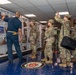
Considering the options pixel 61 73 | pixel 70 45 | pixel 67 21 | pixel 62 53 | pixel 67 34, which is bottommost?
pixel 61 73

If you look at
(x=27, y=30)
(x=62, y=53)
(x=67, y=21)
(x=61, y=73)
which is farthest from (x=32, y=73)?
(x=27, y=30)

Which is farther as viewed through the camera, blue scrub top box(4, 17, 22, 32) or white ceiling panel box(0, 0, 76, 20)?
white ceiling panel box(0, 0, 76, 20)

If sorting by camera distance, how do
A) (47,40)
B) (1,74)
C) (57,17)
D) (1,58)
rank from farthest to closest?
(1,58)
(47,40)
(57,17)
(1,74)

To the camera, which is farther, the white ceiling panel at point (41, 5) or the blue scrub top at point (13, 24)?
the white ceiling panel at point (41, 5)

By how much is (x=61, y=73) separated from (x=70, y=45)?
83 centimetres

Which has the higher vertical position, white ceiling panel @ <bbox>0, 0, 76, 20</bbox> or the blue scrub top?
white ceiling panel @ <bbox>0, 0, 76, 20</bbox>

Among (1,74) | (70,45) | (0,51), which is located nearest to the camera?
(1,74)

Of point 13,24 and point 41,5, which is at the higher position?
point 41,5

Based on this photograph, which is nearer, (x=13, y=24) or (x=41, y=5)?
(x=13, y=24)

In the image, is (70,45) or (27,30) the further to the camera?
(27,30)

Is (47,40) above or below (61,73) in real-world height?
above

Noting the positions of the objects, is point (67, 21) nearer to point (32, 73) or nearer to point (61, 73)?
point (61, 73)

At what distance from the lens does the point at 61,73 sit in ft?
12.6

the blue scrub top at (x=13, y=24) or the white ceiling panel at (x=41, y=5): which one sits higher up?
the white ceiling panel at (x=41, y=5)
